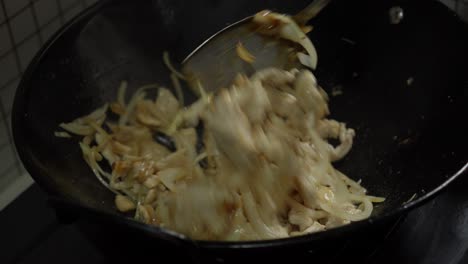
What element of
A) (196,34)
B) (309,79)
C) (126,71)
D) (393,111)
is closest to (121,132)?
(126,71)

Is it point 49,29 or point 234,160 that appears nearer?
point 234,160

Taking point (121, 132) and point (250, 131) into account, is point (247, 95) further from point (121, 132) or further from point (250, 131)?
point (121, 132)

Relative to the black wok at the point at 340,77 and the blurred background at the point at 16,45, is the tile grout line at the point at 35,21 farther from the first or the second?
the black wok at the point at 340,77

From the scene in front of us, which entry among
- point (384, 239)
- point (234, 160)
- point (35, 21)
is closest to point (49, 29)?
point (35, 21)

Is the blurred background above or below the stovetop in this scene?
above

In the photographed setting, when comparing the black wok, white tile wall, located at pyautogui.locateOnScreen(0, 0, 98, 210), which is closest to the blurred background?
white tile wall, located at pyautogui.locateOnScreen(0, 0, 98, 210)

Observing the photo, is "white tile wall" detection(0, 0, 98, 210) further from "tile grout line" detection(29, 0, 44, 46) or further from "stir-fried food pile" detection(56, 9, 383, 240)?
"stir-fried food pile" detection(56, 9, 383, 240)

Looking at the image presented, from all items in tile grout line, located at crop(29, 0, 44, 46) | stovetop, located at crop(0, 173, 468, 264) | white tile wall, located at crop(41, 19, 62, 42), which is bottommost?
stovetop, located at crop(0, 173, 468, 264)

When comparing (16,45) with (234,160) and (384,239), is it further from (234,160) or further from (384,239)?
(384,239)
